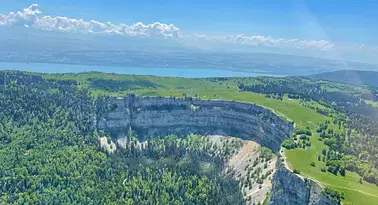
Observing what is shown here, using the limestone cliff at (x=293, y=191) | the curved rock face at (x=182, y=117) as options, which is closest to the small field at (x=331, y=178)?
the limestone cliff at (x=293, y=191)

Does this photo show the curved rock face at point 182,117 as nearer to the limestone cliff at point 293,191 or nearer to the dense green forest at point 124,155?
the dense green forest at point 124,155

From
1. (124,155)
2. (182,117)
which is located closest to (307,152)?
(124,155)

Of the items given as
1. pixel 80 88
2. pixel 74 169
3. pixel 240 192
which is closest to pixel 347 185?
pixel 240 192

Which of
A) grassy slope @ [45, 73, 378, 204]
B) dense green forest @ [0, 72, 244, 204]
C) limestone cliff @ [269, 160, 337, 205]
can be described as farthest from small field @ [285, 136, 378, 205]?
dense green forest @ [0, 72, 244, 204]

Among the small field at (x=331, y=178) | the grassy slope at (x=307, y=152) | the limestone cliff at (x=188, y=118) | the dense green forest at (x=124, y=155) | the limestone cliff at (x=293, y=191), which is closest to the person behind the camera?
the small field at (x=331, y=178)

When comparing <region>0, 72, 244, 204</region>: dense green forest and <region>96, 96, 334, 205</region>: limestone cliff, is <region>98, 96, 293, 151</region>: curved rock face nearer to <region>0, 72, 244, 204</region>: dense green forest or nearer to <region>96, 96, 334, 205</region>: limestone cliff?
<region>96, 96, 334, 205</region>: limestone cliff

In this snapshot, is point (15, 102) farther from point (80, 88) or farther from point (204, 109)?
point (204, 109)
